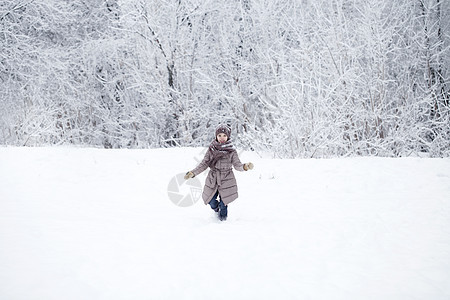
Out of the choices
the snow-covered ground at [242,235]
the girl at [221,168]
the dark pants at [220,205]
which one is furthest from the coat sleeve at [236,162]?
the snow-covered ground at [242,235]

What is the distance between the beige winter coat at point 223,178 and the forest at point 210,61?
605cm

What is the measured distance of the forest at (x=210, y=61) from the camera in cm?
994

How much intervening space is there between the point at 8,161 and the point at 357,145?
7.88 meters

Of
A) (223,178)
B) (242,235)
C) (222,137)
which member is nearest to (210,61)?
(222,137)

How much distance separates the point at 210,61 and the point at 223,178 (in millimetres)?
9657

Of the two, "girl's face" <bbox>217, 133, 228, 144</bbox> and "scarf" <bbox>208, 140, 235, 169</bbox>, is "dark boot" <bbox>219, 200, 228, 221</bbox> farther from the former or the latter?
"girl's face" <bbox>217, 133, 228, 144</bbox>

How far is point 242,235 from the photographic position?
3.80 meters

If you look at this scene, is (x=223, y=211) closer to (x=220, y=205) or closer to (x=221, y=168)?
(x=220, y=205)

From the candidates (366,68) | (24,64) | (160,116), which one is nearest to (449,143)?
(366,68)

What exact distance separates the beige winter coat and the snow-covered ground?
370 mm

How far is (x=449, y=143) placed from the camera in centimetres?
954

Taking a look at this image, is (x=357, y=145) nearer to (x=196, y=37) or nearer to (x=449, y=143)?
(x=449, y=143)

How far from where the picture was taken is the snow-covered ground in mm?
2707

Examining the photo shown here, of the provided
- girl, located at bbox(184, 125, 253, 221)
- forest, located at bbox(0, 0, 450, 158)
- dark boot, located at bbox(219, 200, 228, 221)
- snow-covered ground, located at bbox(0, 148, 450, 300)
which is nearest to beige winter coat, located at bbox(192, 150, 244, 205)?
girl, located at bbox(184, 125, 253, 221)
